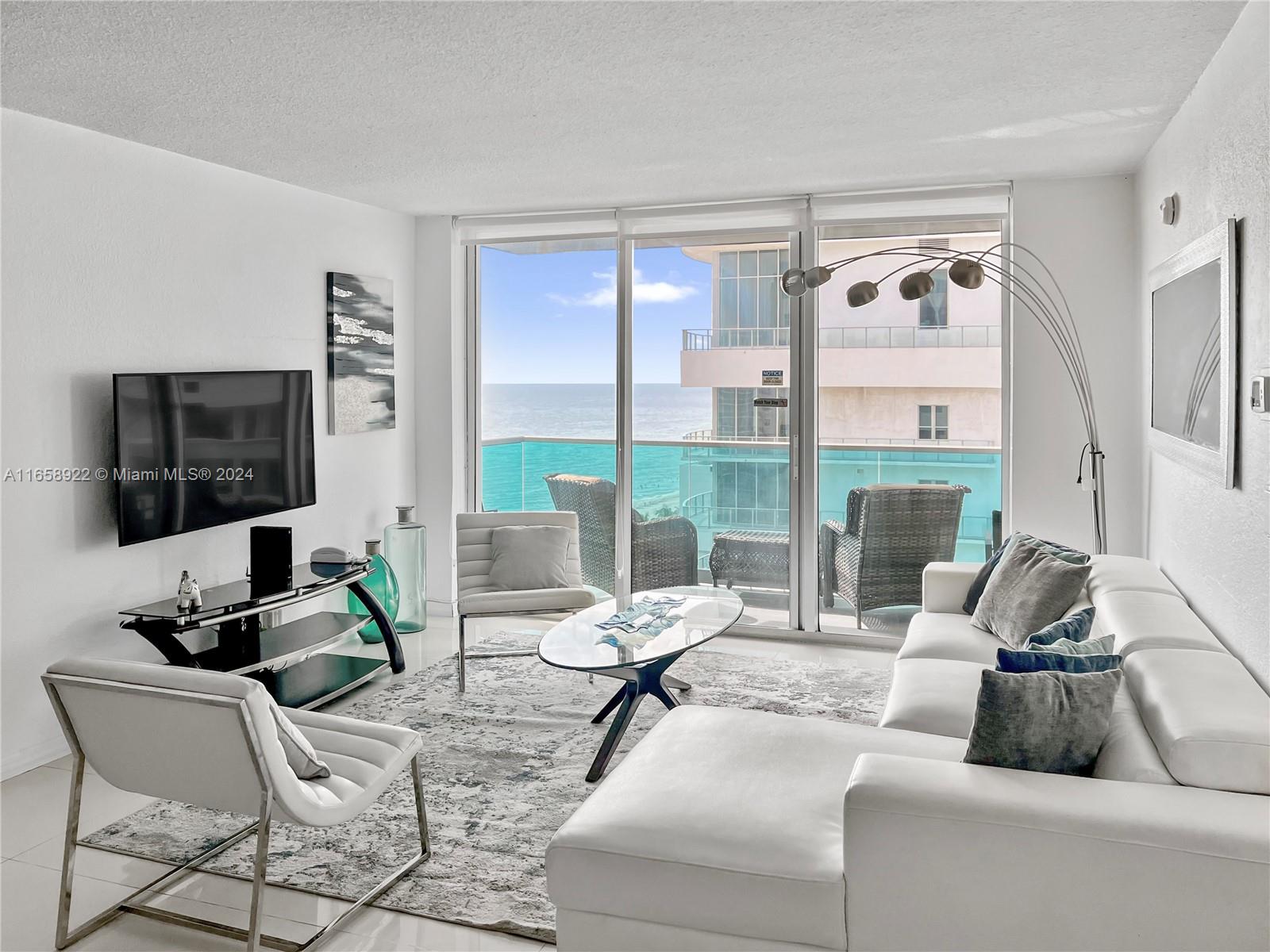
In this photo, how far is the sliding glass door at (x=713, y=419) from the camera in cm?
553

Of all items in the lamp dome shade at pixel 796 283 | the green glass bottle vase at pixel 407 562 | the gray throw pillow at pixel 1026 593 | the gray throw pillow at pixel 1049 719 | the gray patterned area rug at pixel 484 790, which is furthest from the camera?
the green glass bottle vase at pixel 407 562

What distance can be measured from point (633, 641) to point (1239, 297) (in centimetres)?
243

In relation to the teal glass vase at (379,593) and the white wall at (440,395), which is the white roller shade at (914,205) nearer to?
the white wall at (440,395)

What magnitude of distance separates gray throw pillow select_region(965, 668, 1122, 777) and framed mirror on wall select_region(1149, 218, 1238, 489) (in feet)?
3.56

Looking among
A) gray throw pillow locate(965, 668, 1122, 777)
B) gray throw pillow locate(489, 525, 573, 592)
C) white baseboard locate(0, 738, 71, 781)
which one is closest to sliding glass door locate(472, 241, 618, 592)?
gray throw pillow locate(489, 525, 573, 592)

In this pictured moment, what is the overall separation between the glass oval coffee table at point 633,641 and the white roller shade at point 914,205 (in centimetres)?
232

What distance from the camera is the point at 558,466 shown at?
241 inches

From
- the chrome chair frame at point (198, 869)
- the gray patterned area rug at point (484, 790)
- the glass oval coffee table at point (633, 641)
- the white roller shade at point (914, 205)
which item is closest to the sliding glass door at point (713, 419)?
the white roller shade at point (914, 205)

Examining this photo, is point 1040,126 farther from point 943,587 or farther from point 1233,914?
point 1233,914

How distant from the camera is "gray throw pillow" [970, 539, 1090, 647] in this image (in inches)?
137

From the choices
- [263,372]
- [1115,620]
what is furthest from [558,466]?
[1115,620]

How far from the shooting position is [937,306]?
206 inches

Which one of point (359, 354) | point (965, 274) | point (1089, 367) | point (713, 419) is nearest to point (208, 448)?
point (359, 354)

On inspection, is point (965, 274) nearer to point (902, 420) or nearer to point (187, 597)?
point (902, 420)
